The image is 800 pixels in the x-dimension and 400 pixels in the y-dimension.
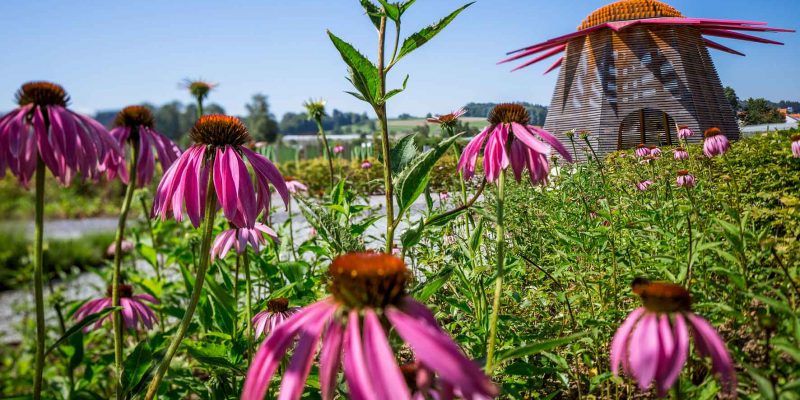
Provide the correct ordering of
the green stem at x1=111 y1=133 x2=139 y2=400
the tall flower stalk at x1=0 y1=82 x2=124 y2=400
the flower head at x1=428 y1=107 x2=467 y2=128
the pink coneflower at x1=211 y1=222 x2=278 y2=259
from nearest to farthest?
the tall flower stalk at x1=0 y1=82 x2=124 y2=400
the green stem at x1=111 y1=133 x2=139 y2=400
the pink coneflower at x1=211 y1=222 x2=278 y2=259
the flower head at x1=428 y1=107 x2=467 y2=128

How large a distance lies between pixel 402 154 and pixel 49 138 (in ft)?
2.01

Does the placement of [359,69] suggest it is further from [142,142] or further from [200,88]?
[200,88]

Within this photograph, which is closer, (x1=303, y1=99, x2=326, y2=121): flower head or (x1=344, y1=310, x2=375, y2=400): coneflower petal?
(x1=344, y1=310, x2=375, y2=400): coneflower petal

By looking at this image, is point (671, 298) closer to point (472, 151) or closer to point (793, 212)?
point (472, 151)

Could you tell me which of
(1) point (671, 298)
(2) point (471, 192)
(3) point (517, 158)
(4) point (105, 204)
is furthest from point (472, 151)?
(4) point (105, 204)

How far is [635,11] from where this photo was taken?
6.43 m

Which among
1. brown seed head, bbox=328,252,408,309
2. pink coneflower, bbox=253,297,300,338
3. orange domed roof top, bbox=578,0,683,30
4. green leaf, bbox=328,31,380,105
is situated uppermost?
orange domed roof top, bbox=578,0,683,30

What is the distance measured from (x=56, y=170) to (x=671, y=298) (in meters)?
0.92

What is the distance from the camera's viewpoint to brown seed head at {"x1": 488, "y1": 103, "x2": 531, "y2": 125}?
0.89 metres

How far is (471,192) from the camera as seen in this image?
2453 mm

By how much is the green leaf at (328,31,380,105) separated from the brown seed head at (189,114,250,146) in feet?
0.91

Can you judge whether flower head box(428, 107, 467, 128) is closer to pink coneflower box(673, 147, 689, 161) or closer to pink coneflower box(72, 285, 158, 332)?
pink coneflower box(673, 147, 689, 161)

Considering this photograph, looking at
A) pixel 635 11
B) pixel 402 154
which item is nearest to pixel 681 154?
pixel 402 154

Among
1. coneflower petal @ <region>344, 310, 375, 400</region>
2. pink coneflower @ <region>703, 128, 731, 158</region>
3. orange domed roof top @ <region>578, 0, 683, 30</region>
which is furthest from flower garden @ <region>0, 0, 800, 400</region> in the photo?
A: orange domed roof top @ <region>578, 0, 683, 30</region>
